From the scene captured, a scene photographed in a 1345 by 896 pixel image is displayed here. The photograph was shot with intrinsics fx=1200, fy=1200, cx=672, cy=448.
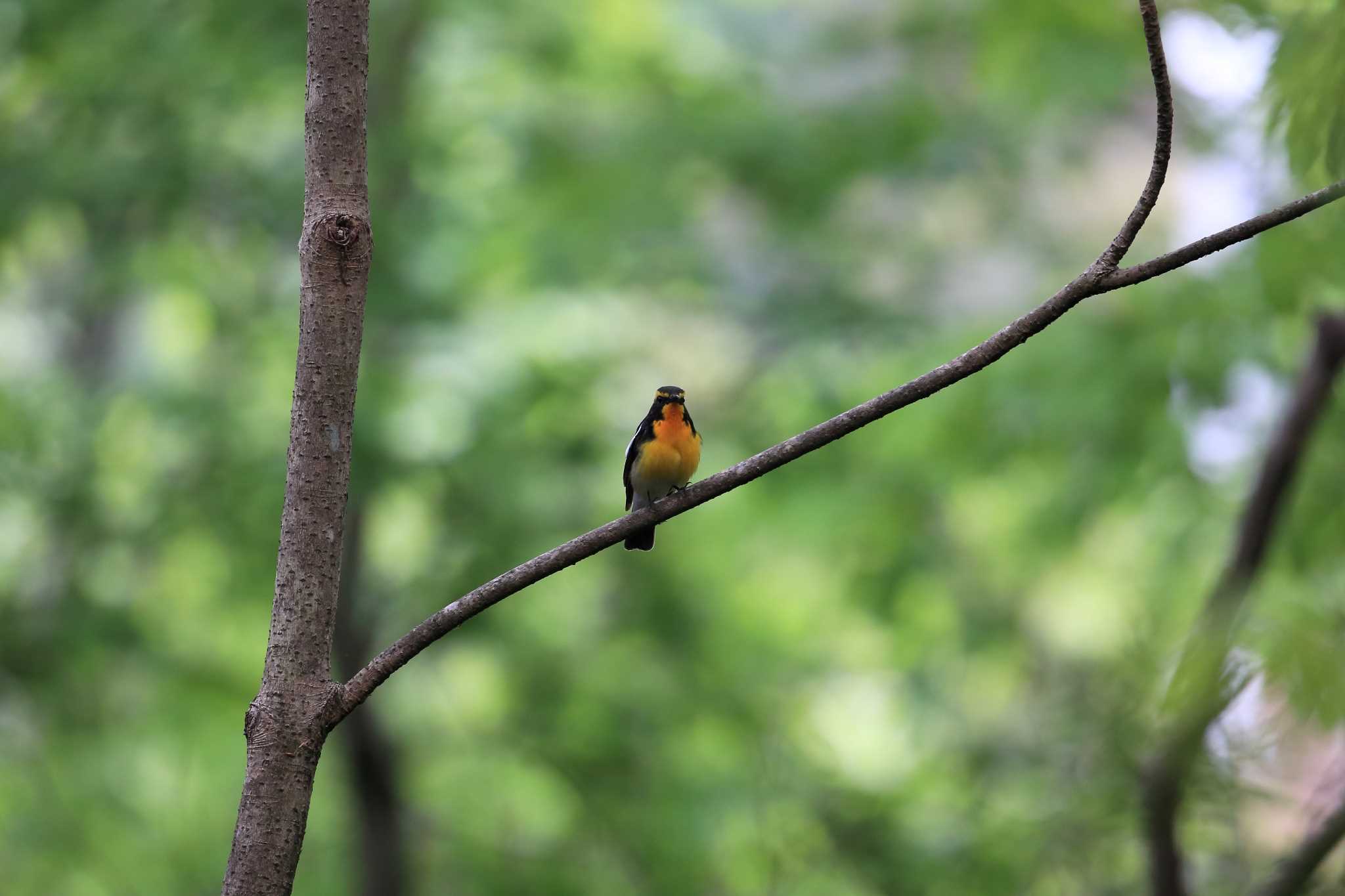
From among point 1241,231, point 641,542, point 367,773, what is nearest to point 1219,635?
point 1241,231

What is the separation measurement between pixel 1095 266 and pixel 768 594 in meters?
7.10

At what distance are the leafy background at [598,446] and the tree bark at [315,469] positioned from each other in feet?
14.0

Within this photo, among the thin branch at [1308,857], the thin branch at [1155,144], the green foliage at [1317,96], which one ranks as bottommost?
the thin branch at [1308,857]

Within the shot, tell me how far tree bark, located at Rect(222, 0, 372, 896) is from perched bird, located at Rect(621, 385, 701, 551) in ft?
7.03

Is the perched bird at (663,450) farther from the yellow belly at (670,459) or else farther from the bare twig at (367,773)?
the bare twig at (367,773)

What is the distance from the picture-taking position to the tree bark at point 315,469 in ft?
6.26

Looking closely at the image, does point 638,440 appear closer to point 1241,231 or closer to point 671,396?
point 671,396

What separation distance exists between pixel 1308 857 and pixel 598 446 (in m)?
5.40

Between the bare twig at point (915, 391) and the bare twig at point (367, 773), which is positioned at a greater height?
the bare twig at point (367, 773)

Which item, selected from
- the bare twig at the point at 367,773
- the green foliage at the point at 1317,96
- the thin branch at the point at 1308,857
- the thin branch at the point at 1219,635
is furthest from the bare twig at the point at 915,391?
the bare twig at the point at 367,773

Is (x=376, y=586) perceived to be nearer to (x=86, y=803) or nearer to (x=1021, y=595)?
(x=86, y=803)

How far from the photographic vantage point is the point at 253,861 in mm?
1856

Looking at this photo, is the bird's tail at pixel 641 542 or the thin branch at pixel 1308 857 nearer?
the thin branch at pixel 1308 857

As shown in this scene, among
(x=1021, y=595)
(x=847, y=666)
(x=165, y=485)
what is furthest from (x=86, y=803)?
(x=1021, y=595)
